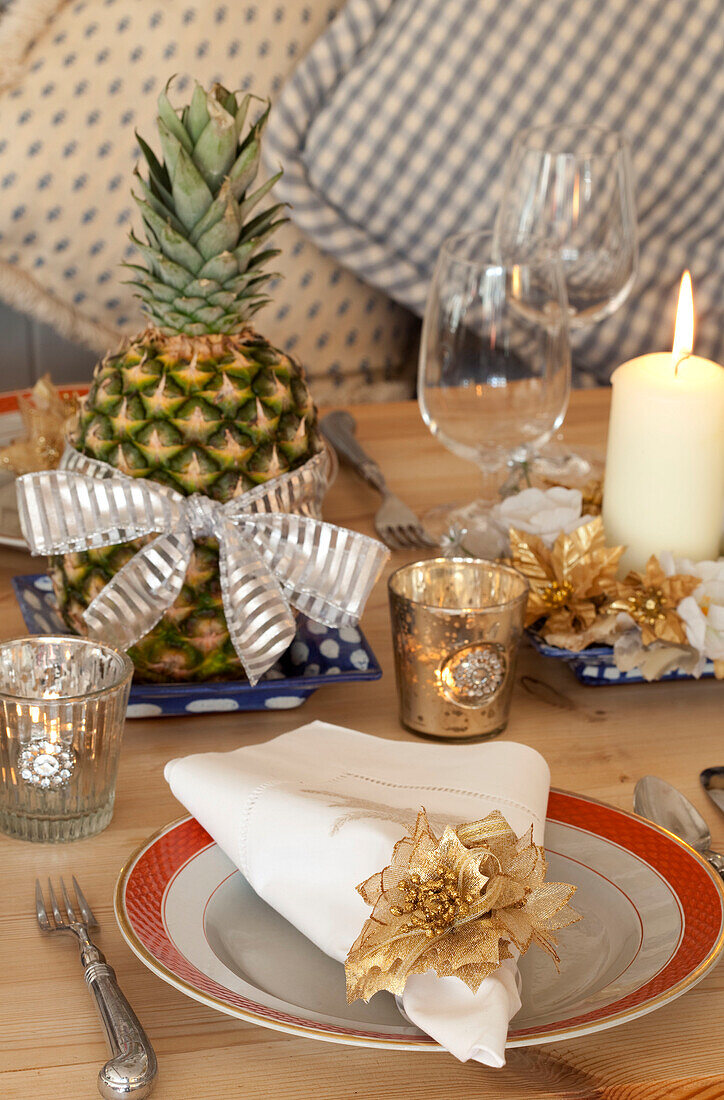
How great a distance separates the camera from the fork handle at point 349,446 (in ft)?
3.15

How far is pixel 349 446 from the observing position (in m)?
1.01

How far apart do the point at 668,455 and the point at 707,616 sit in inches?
3.8

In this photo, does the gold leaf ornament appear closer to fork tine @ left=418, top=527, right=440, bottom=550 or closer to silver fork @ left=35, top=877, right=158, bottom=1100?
fork tine @ left=418, top=527, right=440, bottom=550

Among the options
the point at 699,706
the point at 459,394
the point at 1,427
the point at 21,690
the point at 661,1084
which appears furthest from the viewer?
the point at 1,427

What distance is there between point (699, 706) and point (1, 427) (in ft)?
2.09

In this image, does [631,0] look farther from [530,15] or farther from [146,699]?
[146,699]

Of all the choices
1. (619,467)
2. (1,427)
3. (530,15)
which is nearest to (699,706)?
(619,467)

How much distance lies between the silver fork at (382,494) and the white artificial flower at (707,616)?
0.23 m

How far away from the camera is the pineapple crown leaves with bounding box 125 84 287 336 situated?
608 mm

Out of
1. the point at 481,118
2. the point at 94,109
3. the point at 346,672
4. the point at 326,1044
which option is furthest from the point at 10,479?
the point at 481,118

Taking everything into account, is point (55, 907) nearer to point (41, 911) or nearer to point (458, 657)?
point (41, 911)

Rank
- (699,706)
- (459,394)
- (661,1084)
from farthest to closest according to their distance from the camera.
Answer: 1. (459,394)
2. (699,706)
3. (661,1084)

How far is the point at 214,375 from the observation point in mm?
629

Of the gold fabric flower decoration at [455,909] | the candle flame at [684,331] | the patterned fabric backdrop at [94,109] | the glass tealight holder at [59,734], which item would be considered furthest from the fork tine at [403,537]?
the patterned fabric backdrop at [94,109]
